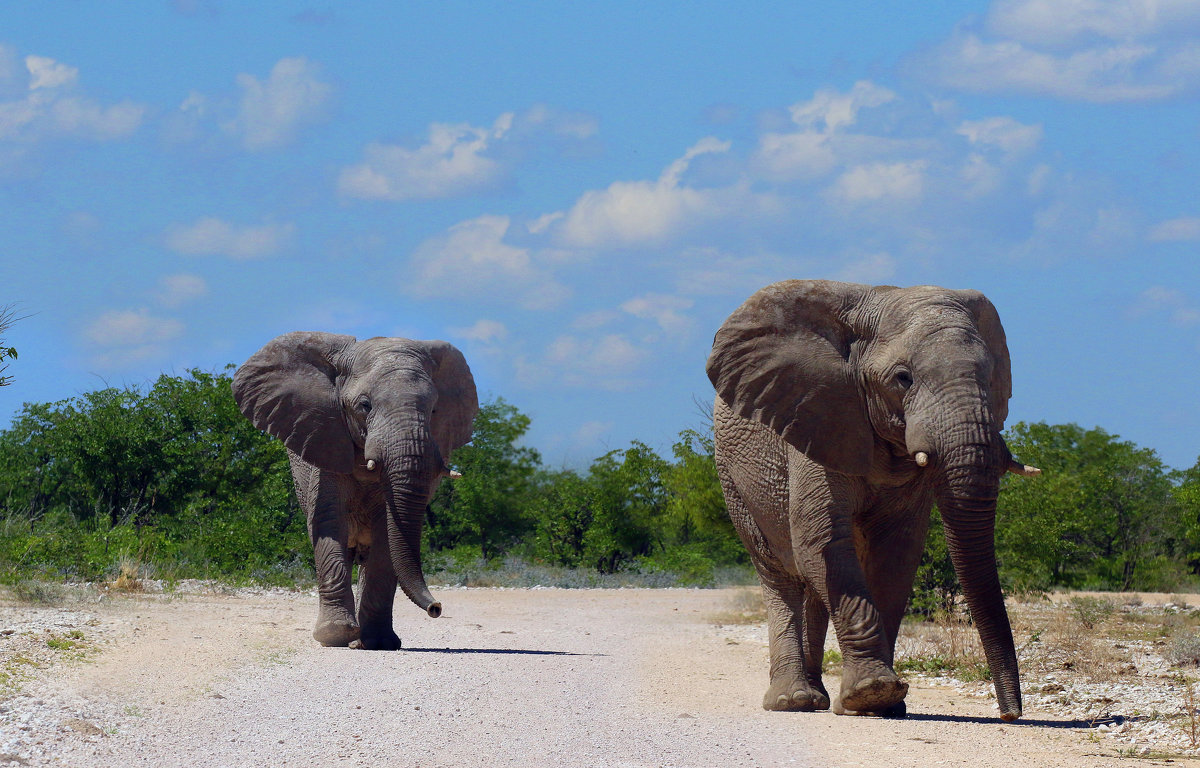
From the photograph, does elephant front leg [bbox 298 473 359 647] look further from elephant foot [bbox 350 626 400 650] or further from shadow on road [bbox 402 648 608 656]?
shadow on road [bbox 402 648 608 656]

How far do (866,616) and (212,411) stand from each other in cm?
2187

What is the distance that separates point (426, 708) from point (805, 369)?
3.24 metres

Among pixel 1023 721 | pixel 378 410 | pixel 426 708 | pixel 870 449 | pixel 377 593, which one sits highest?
pixel 378 410

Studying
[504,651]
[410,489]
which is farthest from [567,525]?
[410,489]

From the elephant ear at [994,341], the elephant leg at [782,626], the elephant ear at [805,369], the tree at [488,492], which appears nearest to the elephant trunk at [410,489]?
the elephant leg at [782,626]

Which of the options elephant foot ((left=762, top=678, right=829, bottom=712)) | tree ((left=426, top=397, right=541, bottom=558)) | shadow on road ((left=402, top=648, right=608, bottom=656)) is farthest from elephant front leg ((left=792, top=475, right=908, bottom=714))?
tree ((left=426, top=397, right=541, bottom=558))

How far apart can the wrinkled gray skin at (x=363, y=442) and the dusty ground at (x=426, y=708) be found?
62cm

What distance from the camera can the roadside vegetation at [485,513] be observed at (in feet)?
69.0

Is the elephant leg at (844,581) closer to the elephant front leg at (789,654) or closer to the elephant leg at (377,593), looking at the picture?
the elephant front leg at (789,654)

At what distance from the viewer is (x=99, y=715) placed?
7.46 m

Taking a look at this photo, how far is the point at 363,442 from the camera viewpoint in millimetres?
12719

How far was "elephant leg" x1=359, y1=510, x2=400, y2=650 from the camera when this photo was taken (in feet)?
42.0

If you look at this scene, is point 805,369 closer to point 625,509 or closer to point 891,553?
point 891,553

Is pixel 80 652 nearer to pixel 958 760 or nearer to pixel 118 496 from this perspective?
pixel 958 760
